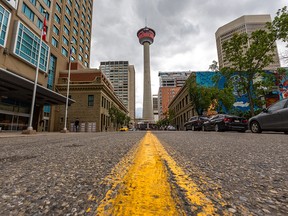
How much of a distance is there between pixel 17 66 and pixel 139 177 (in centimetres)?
2544

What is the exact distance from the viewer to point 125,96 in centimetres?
12525

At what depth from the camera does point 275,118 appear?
7641 mm

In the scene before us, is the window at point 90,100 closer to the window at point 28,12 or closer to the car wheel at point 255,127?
the window at point 28,12

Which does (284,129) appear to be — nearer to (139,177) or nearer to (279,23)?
(139,177)

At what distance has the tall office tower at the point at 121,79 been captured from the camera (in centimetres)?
12494

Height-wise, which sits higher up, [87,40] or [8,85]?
[87,40]

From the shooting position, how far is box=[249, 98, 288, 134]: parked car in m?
7.22

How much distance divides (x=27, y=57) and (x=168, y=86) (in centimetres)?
13164

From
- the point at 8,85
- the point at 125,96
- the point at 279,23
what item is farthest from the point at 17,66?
the point at 125,96

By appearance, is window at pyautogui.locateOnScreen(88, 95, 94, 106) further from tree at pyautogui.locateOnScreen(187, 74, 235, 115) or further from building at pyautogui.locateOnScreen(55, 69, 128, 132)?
tree at pyautogui.locateOnScreen(187, 74, 235, 115)

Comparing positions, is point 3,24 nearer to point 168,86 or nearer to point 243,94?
point 243,94

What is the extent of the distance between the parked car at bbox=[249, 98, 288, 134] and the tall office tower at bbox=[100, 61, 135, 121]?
Result: 381ft

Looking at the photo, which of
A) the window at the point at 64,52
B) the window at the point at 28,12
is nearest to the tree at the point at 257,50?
the window at the point at 28,12

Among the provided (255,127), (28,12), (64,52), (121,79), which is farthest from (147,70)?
(255,127)
